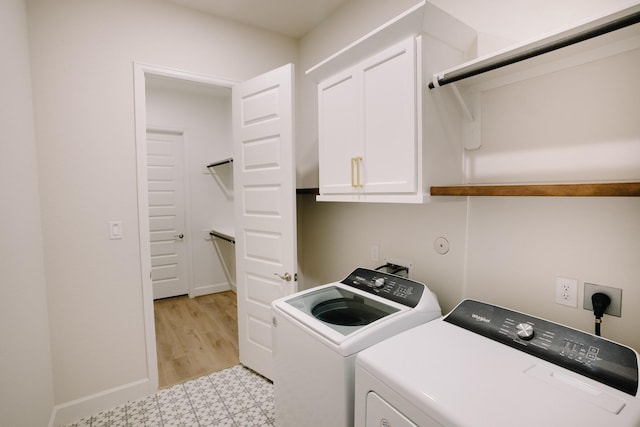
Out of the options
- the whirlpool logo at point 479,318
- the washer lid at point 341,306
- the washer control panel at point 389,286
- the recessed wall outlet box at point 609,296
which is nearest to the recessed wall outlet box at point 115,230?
the washer lid at point 341,306

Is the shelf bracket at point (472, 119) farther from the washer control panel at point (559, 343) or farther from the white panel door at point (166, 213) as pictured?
the white panel door at point (166, 213)

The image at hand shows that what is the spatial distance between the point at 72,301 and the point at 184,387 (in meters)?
0.97

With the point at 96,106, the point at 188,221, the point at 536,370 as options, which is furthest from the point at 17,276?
the point at 188,221

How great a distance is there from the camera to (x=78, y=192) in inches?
73.7

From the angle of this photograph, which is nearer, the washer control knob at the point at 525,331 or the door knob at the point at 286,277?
the washer control knob at the point at 525,331

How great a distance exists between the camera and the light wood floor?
8.07ft

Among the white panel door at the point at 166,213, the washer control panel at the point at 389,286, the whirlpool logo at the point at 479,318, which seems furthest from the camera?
the white panel door at the point at 166,213

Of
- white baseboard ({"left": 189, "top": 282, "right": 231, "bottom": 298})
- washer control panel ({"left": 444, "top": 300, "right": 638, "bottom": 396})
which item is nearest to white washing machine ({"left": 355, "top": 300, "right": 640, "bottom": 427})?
washer control panel ({"left": 444, "top": 300, "right": 638, "bottom": 396})

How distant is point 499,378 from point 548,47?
3.41ft

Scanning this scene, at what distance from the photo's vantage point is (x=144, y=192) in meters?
2.06

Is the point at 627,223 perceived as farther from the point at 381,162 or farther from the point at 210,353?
the point at 210,353

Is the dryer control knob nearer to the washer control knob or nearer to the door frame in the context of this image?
the washer control knob

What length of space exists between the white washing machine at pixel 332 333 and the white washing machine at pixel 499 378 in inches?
3.3

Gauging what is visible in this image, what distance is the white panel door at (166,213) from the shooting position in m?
3.96
